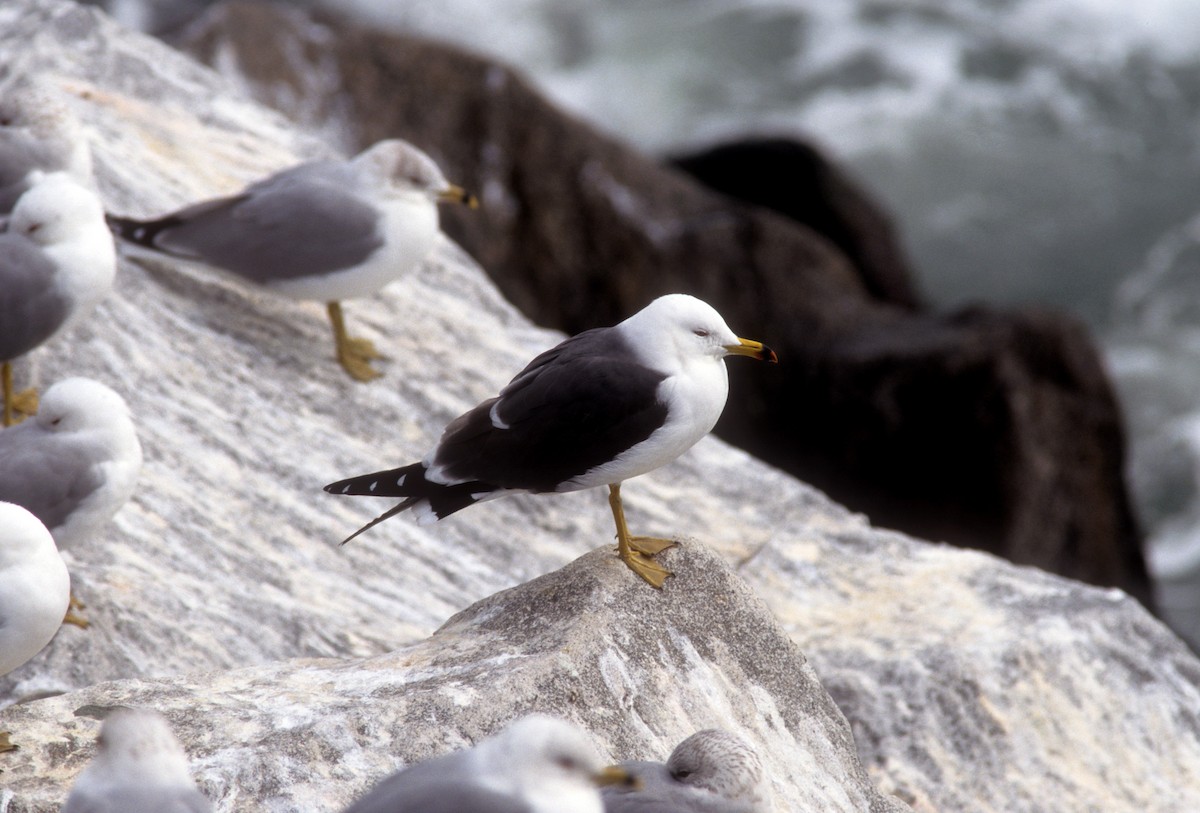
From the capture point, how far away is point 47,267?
191 inches

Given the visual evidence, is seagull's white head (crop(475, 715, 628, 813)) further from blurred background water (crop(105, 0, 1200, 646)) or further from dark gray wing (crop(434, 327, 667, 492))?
blurred background water (crop(105, 0, 1200, 646))

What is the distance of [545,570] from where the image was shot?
17.9 ft

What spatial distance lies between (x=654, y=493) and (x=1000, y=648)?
1.70m

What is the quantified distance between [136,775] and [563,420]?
1592mm

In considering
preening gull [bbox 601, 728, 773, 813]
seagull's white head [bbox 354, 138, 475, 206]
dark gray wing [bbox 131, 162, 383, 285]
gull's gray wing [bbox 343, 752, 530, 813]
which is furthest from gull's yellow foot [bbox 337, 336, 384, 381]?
gull's gray wing [bbox 343, 752, 530, 813]

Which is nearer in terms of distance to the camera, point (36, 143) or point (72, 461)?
point (72, 461)

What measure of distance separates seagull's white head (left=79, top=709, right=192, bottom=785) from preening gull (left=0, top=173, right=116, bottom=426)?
243 cm

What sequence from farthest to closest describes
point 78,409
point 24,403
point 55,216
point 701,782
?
point 24,403, point 55,216, point 78,409, point 701,782

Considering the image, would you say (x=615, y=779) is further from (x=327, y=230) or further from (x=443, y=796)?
(x=327, y=230)

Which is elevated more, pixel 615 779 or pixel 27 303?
pixel 615 779

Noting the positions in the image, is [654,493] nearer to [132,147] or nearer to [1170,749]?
[1170,749]

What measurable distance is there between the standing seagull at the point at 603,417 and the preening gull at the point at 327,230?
1913 millimetres

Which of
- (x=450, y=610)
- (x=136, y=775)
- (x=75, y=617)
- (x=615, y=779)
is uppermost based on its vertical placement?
(x=615, y=779)

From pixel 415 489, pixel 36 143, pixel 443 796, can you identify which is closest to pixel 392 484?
pixel 415 489
